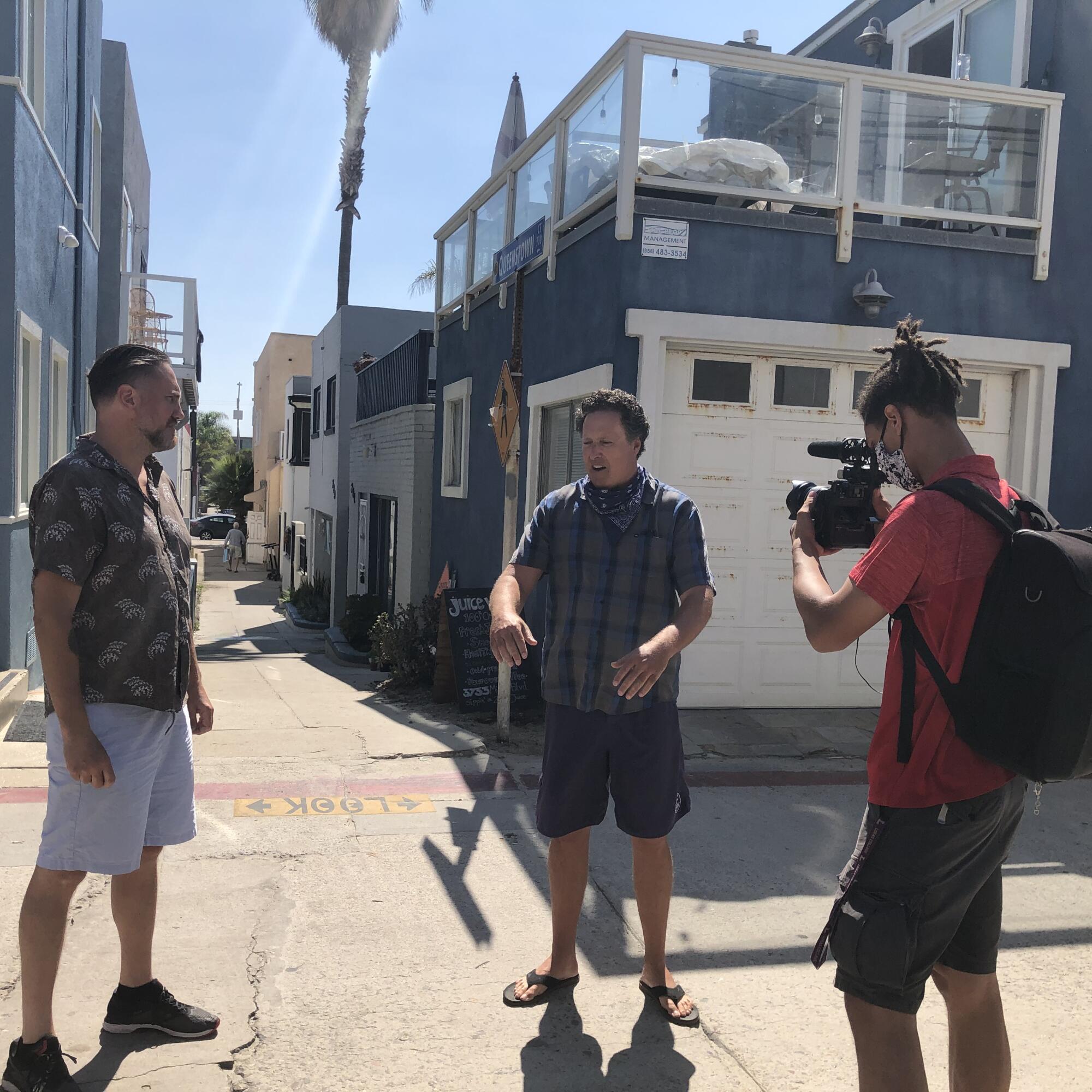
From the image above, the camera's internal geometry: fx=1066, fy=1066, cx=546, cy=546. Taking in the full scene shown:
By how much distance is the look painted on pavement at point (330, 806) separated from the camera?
5.01 metres

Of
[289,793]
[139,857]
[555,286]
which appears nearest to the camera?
[139,857]

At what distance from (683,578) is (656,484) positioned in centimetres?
33

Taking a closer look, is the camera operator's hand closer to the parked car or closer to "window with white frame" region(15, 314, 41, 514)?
"window with white frame" region(15, 314, 41, 514)

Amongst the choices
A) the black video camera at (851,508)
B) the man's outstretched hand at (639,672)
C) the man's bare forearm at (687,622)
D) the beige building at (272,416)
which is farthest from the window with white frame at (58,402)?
the beige building at (272,416)

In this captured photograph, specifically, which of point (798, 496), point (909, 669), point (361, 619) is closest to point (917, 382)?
point (798, 496)

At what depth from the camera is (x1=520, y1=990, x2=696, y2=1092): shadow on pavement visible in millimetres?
2855

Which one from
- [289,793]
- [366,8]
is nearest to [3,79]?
[289,793]

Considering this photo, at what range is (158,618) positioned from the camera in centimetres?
284

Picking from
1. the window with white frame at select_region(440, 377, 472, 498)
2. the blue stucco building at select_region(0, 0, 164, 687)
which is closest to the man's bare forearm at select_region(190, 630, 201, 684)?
the blue stucco building at select_region(0, 0, 164, 687)

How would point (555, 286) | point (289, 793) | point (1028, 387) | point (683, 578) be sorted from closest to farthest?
point (683, 578) → point (289, 793) → point (1028, 387) → point (555, 286)

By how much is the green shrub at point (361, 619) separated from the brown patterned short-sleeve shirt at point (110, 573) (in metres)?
11.6

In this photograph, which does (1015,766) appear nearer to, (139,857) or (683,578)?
(683,578)

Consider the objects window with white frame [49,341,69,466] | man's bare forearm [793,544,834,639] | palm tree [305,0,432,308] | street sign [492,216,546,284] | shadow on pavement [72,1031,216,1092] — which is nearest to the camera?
man's bare forearm [793,544,834,639]

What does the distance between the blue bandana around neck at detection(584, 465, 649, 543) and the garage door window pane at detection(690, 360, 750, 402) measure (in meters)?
3.79
